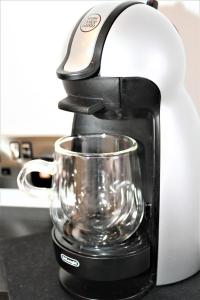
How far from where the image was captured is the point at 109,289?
1.93 feet

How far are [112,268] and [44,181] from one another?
433mm

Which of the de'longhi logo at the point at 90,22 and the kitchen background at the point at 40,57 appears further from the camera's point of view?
the kitchen background at the point at 40,57

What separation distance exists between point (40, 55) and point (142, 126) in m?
0.35

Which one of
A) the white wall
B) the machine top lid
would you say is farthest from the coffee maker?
the white wall

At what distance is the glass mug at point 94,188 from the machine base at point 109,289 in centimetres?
6

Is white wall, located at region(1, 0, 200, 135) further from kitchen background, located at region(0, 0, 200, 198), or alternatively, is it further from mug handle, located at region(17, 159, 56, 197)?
mug handle, located at region(17, 159, 56, 197)

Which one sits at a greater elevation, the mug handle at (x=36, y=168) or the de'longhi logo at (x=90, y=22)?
the de'longhi logo at (x=90, y=22)

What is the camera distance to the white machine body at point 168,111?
1.65 ft

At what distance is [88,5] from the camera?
795 millimetres

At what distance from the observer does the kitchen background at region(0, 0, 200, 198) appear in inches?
30.4

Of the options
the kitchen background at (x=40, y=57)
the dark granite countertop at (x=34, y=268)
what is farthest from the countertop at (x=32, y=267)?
the kitchen background at (x=40, y=57)

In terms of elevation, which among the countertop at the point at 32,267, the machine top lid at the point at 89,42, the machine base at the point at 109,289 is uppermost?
the machine top lid at the point at 89,42

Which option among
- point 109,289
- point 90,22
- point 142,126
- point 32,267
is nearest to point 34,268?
point 32,267

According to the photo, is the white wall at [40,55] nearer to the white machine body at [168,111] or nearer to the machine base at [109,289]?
the white machine body at [168,111]
